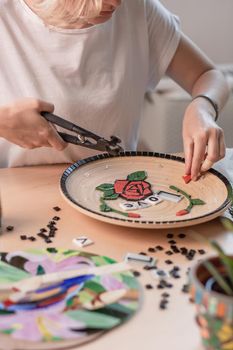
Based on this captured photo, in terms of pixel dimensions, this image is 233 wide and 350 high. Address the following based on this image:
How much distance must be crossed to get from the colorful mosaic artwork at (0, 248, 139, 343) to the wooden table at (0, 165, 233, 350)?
22 mm

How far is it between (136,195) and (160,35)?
0.55 m

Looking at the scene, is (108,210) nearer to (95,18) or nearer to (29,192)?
(29,192)

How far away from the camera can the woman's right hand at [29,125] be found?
1.14 metres

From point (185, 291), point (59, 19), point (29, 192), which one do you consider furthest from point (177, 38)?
point (185, 291)

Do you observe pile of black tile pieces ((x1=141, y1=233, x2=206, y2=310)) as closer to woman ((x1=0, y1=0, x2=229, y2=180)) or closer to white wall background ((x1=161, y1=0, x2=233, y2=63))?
woman ((x1=0, y1=0, x2=229, y2=180))

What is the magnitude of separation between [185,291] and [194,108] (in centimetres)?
57

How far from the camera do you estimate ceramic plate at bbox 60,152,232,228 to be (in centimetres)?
100

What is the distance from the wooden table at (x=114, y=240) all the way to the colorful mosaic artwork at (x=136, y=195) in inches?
1.7

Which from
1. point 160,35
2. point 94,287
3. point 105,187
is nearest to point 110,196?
point 105,187

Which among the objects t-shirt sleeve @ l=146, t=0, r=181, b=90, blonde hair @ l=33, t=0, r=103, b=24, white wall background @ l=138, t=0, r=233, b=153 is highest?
blonde hair @ l=33, t=0, r=103, b=24

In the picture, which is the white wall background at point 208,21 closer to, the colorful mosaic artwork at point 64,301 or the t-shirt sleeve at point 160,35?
the t-shirt sleeve at point 160,35

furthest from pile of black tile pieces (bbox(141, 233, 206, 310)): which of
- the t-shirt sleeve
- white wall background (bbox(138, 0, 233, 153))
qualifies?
white wall background (bbox(138, 0, 233, 153))

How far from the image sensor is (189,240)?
98 centimetres

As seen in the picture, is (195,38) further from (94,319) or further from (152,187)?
(94,319)
